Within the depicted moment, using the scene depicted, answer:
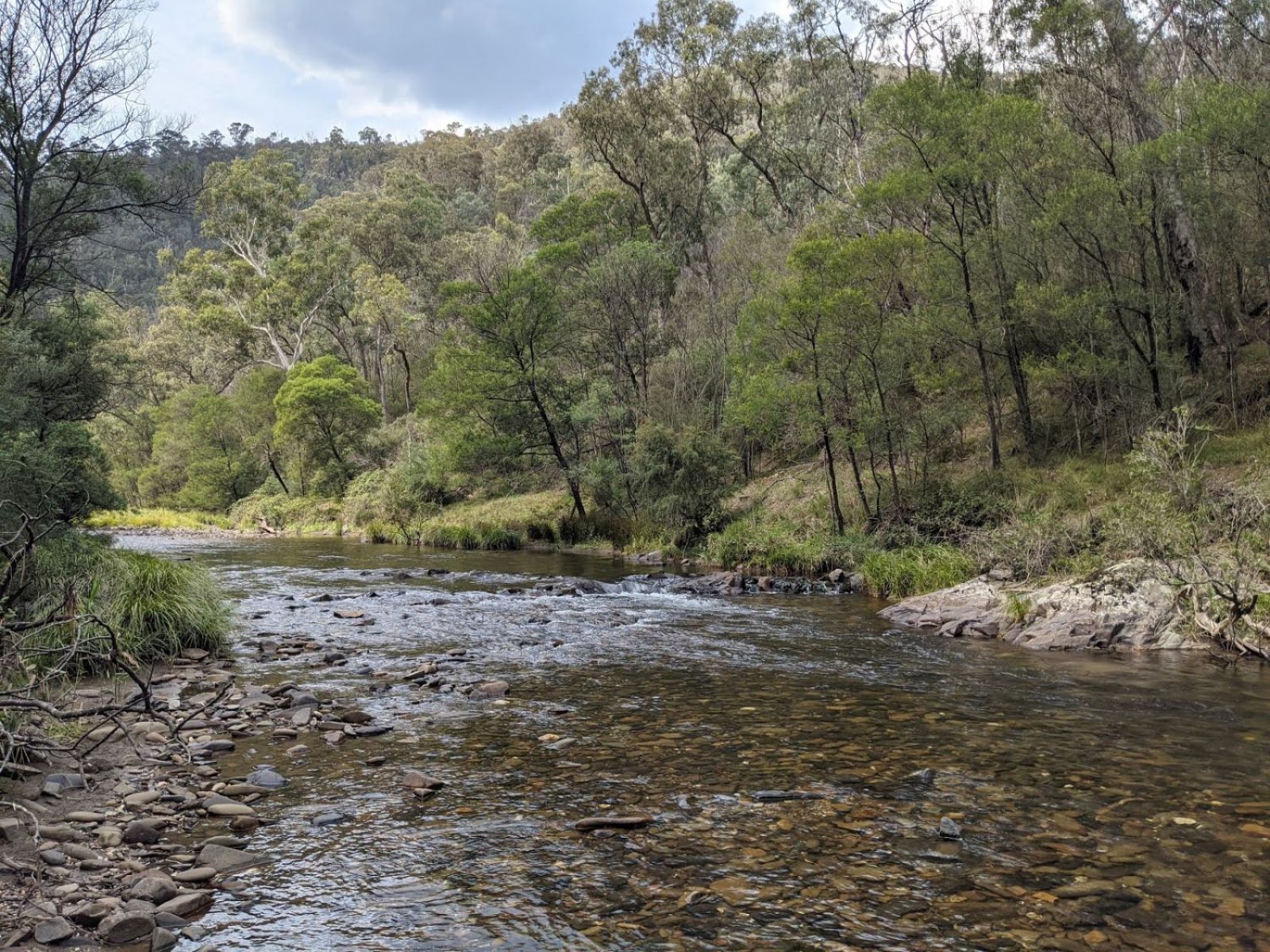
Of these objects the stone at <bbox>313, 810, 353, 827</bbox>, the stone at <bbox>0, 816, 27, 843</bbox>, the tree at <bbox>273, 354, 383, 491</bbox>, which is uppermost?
the tree at <bbox>273, 354, 383, 491</bbox>

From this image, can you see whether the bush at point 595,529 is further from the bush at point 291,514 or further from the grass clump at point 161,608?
the grass clump at point 161,608

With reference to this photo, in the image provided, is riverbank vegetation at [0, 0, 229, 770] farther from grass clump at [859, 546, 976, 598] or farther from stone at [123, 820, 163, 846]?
grass clump at [859, 546, 976, 598]

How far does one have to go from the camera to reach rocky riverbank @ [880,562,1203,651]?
469 inches

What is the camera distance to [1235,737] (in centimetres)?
736

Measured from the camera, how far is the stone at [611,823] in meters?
5.65

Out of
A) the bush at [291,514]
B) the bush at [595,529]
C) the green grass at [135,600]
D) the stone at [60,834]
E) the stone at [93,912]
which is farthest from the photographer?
the bush at [291,514]

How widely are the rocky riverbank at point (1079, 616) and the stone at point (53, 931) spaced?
12230mm

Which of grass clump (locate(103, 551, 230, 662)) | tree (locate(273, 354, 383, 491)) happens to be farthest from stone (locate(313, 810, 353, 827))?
tree (locate(273, 354, 383, 491))

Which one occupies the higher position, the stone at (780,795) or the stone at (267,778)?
the stone at (267,778)

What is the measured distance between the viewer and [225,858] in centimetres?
510

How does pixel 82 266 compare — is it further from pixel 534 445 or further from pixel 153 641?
pixel 534 445

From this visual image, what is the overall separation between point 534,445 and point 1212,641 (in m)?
25.6

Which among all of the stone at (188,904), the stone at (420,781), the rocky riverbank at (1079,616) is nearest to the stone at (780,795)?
the stone at (420,781)

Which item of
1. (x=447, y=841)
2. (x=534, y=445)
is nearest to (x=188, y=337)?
(x=534, y=445)
